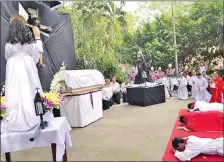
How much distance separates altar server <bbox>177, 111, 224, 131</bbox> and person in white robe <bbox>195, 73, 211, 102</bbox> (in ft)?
17.9

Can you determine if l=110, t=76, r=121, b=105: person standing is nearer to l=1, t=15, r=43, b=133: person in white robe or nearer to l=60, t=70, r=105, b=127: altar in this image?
l=60, t=70, r=105, b=127: altar

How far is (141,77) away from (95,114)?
3.84 meters

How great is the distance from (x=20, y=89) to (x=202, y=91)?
9.45 metres

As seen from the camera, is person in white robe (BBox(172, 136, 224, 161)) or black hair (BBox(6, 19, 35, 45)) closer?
black hair (BBox(6, 19, 35, 45))

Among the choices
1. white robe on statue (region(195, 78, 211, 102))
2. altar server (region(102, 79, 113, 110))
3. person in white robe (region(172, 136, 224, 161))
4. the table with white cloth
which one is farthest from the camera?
white robe on statue (region(195, 78, 211, 102))

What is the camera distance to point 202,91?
11.2 meters

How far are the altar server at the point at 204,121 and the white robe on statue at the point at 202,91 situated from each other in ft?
17.9

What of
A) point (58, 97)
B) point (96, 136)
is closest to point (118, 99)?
point (96, 136)

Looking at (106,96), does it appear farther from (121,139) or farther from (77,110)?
(121,139)

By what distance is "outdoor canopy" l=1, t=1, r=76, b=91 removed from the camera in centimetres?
620

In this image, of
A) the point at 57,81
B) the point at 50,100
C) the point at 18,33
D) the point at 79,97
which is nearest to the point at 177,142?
the point at 50,100

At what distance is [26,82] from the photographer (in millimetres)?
3084

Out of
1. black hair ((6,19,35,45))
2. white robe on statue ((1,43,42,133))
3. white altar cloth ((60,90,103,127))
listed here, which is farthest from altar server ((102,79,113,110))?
black hair ((6,19,35,45))

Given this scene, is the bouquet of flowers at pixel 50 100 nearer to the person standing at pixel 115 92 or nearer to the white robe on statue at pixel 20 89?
the white robe on statue at pixel 20 89
